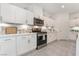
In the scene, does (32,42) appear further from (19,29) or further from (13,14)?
(13,14)

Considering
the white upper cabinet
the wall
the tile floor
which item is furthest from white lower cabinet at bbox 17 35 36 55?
the wall

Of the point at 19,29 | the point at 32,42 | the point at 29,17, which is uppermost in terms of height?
the point at 29,17

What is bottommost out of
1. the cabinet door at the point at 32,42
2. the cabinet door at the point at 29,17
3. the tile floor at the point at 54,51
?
the tile floor at the point at 54,51

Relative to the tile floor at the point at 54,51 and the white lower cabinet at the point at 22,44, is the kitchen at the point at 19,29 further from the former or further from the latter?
the tile floor at the point at 54,51

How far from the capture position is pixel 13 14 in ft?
12.6

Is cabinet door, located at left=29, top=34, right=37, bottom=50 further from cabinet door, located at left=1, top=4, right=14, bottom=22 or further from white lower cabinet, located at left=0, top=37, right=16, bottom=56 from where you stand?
cabinet door, located at left=1, top=4, right=14, bottom=22

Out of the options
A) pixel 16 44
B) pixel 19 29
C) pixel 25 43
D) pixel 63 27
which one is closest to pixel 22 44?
pixel 25 43

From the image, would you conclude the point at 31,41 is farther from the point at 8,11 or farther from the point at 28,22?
the point at 8,11

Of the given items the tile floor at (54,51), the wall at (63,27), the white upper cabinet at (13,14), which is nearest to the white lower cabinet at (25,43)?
the tile floor at (54,51)

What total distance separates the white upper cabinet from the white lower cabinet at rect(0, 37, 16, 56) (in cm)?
71

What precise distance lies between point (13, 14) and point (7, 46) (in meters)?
1.24

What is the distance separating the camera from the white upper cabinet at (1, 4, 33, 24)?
11.3 ft

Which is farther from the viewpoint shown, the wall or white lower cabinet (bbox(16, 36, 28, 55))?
the wall

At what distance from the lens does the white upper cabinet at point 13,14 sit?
346cm
